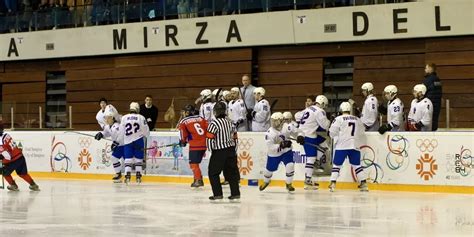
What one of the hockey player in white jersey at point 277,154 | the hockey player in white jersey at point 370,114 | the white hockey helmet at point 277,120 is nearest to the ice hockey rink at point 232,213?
the hockey player in white jersey at point 277,154

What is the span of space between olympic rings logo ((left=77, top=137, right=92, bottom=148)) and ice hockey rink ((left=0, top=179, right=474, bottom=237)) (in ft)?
12.2

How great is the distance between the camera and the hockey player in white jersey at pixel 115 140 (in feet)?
67.9

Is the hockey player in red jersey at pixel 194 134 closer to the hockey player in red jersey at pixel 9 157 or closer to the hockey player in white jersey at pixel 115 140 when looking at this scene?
the hockey player in white jersey at pixel 115 140

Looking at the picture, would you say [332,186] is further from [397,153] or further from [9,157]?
[9,157]

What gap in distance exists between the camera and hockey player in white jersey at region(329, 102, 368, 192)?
17.3 m

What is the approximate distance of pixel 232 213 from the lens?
43.4 ft

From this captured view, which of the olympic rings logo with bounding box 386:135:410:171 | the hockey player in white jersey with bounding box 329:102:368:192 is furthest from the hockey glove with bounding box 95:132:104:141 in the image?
the olympic rings logo with bounding box 386:135:410:171

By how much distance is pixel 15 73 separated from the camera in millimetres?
30312

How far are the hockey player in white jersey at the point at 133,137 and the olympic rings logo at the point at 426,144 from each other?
20.2 feet

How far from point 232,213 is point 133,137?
7381 millimetres

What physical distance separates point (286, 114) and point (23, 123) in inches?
381

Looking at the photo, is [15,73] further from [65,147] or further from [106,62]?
[65,147]

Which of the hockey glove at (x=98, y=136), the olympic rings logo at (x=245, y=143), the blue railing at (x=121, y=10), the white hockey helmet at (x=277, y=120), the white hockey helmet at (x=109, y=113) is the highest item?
the blue railing at (x=121, y=10)

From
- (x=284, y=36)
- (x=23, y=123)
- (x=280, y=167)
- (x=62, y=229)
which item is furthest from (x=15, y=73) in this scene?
(x=62, y=229)
